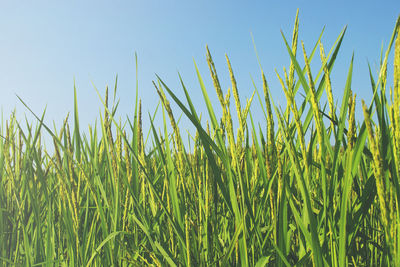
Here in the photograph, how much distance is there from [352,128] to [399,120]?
10cm

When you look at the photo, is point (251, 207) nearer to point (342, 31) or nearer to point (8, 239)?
point (342, 31)

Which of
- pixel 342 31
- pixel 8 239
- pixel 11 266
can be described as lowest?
pixel 11 266

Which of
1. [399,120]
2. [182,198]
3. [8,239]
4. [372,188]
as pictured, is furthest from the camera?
[8,239]

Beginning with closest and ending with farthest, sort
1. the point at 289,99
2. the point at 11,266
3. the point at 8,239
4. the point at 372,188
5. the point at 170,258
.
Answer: the point at 289,99 → the point at 372,188 → the point at 170,258 → the point at 11,266 → the point at 8,239

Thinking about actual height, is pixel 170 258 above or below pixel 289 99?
below

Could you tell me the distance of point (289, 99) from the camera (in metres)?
0.77

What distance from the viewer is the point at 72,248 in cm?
131

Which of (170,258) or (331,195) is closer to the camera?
(331,195)

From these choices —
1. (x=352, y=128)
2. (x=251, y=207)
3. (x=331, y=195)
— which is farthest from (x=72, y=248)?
(x=352, y=128)

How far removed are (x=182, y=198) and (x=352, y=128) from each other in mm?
652

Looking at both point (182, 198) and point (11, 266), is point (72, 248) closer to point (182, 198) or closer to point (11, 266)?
point (182, 198)

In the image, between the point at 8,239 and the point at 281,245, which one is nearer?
the point at 281,245

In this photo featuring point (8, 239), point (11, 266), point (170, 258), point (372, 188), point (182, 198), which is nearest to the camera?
point (372, 188)

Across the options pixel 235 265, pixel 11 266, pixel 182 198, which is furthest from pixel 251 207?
pixel 11 266
